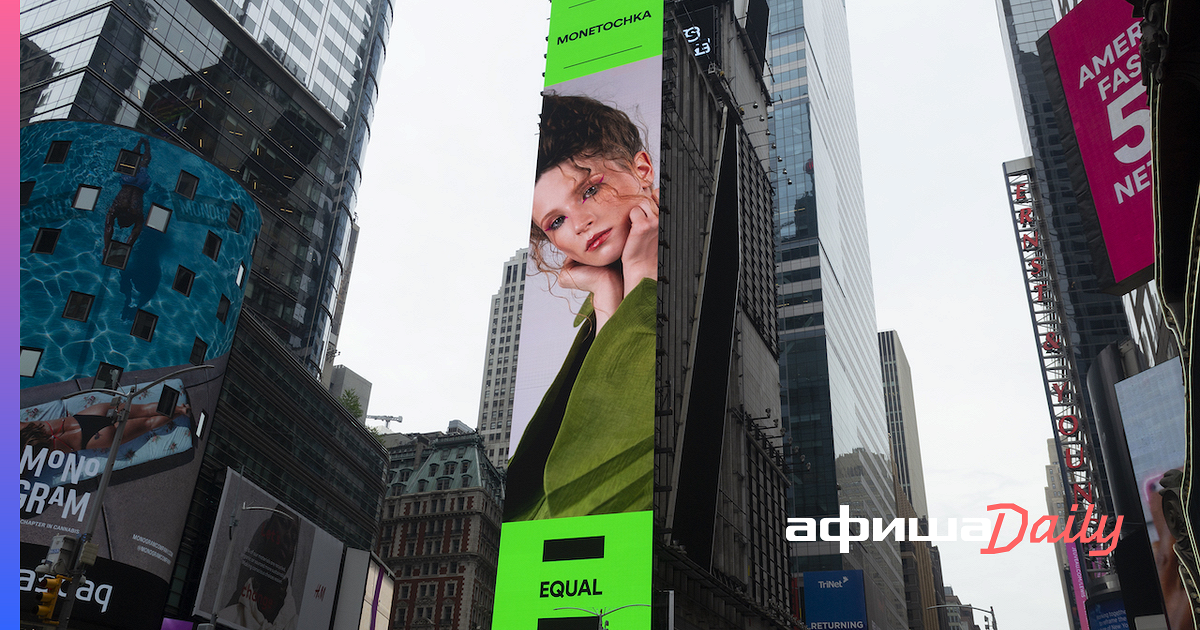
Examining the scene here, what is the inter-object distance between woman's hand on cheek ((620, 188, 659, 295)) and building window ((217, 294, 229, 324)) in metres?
27.5

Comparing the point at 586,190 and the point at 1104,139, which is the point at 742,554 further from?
the point at 1104,139

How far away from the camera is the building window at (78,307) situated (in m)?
49.9

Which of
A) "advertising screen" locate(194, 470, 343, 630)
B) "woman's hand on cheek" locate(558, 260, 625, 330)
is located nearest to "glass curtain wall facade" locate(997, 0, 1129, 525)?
"woman's hand on cheek" locate(558, 260, 625, 330)

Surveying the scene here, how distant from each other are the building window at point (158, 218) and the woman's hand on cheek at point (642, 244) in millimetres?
31161

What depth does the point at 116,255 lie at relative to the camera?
52719 millimetres

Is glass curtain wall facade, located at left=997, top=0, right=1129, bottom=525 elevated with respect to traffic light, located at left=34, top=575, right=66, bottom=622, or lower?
elevated

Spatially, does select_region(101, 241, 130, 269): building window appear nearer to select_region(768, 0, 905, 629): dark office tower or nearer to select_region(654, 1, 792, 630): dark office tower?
select_region(654, 1, 792, 630): dark office tower

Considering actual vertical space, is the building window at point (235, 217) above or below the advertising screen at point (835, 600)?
above

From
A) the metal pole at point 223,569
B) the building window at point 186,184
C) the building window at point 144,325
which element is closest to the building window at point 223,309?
the building window at point 144,325

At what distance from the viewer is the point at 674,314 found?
7031 cm

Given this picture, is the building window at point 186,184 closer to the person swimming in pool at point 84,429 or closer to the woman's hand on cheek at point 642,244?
the person swimming in pool at point 84,429

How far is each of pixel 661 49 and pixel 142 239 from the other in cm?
4148

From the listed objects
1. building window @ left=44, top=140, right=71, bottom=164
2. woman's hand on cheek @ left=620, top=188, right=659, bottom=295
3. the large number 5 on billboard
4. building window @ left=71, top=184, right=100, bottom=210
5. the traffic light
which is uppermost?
woman's hand on cheek @ left=620, top=188, right=659, bottom=295

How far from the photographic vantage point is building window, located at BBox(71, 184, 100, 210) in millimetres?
52500
